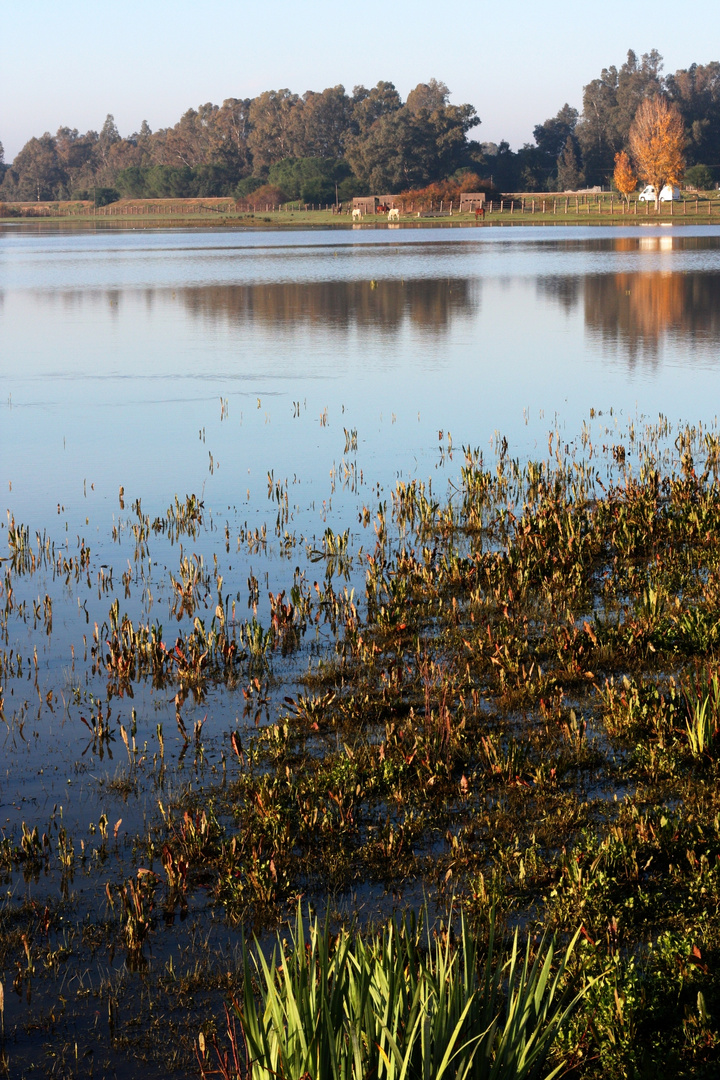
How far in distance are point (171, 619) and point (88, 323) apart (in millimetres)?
27108

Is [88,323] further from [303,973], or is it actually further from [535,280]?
[303,973]

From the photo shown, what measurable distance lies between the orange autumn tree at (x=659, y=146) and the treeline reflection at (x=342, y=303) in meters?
82.9

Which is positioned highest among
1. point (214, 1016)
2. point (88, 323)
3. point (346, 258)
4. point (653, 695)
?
point (346, 258)

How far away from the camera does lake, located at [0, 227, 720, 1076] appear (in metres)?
6.46

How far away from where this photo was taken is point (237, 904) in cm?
551

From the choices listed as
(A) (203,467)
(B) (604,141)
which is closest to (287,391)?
(A) (203,467)

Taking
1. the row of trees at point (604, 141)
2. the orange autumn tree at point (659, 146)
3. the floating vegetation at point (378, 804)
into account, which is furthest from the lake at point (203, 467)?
the row of trees at point (604, 141)

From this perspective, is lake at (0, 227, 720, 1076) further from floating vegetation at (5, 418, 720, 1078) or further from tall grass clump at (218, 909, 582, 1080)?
tall grass clump at (218, 909, 582, 1080)

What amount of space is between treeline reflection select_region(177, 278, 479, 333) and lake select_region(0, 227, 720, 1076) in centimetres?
22

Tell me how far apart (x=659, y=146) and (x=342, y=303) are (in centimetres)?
9439

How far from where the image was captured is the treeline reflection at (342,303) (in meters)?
34.0

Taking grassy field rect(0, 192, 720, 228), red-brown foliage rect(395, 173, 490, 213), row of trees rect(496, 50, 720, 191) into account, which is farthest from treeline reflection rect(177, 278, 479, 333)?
row of trees rect(496, 50, 720, 191)

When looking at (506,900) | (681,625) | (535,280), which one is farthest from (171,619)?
(535,280)

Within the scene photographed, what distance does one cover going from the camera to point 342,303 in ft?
127
